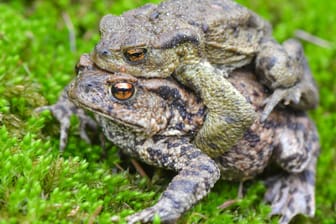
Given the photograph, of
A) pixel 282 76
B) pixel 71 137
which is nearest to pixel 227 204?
pixel 282 76

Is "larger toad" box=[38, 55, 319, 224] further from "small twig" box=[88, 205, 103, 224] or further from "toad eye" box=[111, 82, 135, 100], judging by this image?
"small twig" box=[88, 205, 103, 224]

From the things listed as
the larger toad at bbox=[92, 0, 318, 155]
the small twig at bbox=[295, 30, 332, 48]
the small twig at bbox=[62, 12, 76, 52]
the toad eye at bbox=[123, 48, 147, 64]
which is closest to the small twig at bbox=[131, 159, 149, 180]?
the larger toad at bbox=[92, 0, 318, 155]

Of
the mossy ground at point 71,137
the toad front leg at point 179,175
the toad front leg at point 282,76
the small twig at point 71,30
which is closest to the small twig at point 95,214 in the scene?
the mossy ground at point 71,137

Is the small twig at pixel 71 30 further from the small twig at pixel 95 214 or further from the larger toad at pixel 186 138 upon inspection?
the small twig at pixel 95 214

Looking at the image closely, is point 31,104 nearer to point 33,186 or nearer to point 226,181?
point 33,186

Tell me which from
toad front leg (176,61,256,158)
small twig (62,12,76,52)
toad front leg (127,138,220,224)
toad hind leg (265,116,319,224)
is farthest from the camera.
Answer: small twig (62,12,76,52)
